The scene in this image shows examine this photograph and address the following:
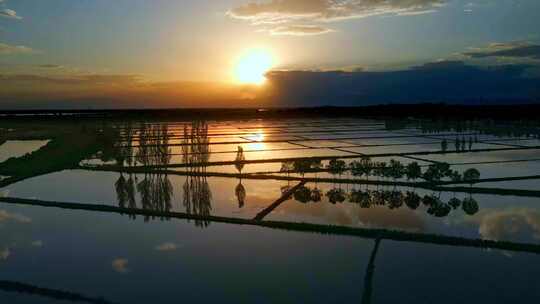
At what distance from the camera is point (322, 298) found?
643 centimetres

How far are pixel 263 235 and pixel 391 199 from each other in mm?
4659

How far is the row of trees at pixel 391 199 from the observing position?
37.0 feet

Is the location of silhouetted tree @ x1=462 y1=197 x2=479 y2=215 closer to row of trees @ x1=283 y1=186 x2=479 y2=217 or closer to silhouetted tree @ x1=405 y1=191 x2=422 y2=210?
row of trees @ x1=283 y1=186 x2=479 y2=217

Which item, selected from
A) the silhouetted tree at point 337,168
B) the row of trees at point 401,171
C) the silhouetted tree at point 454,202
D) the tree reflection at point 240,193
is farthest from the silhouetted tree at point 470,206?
the tree reflection at point 240,193

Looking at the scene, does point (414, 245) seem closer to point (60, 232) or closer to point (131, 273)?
point (131, 273)

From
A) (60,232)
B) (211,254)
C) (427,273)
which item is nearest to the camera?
(427,273)

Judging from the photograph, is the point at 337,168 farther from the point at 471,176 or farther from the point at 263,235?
the point at 263,235

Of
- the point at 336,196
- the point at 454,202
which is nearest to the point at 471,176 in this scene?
the point at 454,202

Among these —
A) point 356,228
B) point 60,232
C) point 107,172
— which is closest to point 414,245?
point 356,228

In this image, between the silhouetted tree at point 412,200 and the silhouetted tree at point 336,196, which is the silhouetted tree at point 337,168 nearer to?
the silhouetted tree at point 336,196

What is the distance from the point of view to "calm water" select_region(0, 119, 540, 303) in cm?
680

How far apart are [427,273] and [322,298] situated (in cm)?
204

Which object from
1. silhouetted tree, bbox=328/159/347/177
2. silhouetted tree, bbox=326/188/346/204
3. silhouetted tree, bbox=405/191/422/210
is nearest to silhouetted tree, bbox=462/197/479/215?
silhouetted tree, bbox=405/191/422/210

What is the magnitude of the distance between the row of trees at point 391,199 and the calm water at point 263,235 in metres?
0.06
